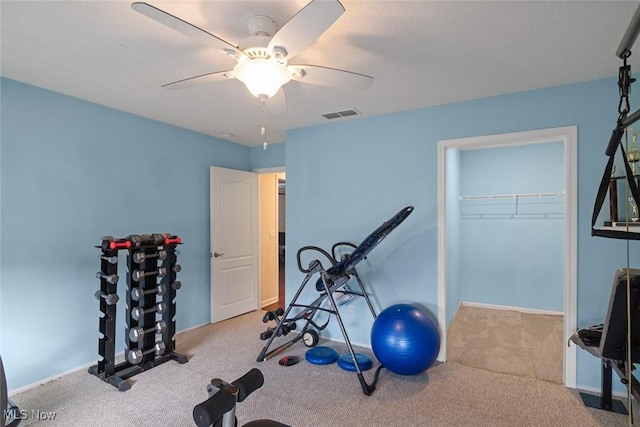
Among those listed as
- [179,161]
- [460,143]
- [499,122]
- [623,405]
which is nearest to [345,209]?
[460,143]

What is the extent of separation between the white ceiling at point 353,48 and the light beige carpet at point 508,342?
2493mm

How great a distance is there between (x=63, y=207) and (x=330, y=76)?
8.55ft

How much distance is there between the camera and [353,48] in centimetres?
207

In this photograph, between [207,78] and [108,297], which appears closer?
[207,78]

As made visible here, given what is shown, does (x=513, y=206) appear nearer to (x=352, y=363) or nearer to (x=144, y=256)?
(x=352, y=363)

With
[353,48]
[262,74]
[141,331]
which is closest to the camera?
[262,74]

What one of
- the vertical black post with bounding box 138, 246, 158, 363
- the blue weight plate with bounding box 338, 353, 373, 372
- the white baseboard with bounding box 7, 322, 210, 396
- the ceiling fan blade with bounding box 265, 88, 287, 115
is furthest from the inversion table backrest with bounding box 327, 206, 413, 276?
the white baseboard with bounding box 7, 322, 210, 396

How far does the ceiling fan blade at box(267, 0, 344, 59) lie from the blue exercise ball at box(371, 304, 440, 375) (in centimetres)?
220

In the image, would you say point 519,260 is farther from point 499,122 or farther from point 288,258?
point 288,258

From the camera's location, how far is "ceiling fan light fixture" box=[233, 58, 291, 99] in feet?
5.46

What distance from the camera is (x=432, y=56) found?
2189 millimetres

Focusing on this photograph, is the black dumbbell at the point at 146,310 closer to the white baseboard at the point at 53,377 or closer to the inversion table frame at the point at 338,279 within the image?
the white baseboard at the point at 53,377

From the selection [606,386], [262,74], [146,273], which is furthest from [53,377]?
[606,386]

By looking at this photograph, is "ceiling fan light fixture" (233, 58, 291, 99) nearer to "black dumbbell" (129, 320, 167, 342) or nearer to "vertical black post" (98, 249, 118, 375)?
"vertical black post" (98, 249, 118, 375)
